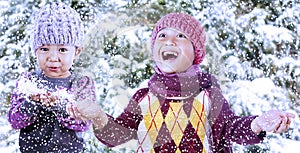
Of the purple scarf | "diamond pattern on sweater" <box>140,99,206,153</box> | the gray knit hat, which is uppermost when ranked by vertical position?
the gray knit hat

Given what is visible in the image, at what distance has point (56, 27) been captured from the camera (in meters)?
0.75

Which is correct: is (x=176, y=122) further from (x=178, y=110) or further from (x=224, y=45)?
(x=224, y=45)

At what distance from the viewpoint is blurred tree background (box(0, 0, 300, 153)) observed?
971 mm

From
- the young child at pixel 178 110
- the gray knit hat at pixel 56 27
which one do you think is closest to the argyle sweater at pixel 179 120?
the young child at pixel 178 110

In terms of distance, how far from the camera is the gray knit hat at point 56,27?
75 cm

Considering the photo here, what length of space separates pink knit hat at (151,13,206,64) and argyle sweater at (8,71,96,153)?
0.40 ft

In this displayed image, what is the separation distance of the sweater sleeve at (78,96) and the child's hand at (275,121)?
22 cm

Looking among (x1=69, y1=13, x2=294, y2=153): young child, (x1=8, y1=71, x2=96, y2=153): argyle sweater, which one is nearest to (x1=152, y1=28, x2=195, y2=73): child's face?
(x1=69, y1=13, x2=294, y2=153): young child

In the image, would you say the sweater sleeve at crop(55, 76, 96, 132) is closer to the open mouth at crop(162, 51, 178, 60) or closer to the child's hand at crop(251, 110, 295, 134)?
the open mouth at crop(162, 51, 178, 60)

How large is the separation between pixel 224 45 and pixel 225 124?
399mm

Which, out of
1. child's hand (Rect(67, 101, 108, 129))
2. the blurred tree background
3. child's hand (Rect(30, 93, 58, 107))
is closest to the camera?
child's hand (Rect(67, 101, 108, 129))

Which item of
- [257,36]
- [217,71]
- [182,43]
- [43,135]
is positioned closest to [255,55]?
[257,36]

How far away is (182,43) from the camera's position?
75cm

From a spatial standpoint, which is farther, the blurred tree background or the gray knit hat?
the blurred tree background
